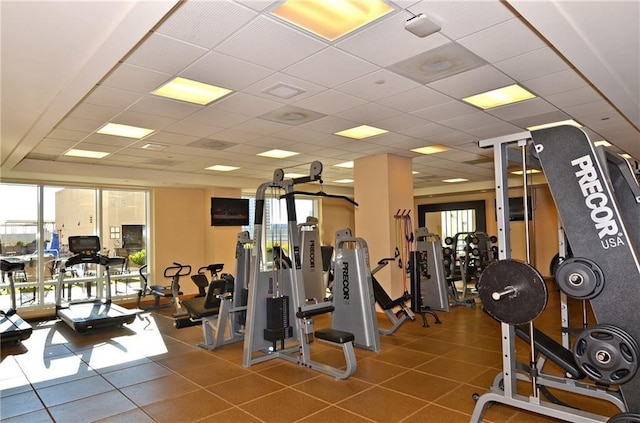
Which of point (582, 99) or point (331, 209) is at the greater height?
point (582, 99)

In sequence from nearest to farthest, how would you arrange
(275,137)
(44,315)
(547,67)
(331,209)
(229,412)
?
(229,412) < (547,67) < (275,137) < (44,315) < (331,209)

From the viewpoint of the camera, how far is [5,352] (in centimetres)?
502

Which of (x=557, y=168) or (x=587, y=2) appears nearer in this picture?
(x=587, y=2)

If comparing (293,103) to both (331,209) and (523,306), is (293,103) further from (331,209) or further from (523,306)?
(331,209)

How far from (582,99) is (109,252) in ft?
28.1

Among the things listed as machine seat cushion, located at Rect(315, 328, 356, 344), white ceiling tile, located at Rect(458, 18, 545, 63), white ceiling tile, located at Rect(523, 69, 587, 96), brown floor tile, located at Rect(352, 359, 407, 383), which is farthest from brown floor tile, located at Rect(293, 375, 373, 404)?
white ceiling tile, located at Rect(523, 69, 587, 96)

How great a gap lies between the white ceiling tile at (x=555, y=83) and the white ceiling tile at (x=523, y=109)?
0.30 metres

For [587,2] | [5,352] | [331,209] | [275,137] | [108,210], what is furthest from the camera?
[331,209]

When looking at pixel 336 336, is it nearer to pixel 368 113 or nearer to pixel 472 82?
pixel 368 113

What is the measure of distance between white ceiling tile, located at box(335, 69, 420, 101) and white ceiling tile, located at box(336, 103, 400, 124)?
32 cm

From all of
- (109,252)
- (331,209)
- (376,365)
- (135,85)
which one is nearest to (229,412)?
(376,365)

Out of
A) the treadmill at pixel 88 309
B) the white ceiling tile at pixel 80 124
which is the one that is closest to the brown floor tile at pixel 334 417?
the white ceiling tile at pixel 80 124

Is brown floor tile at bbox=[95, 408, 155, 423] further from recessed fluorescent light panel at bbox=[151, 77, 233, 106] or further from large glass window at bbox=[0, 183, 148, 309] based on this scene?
large glass window at bbox=[0, 183, 148, 309]

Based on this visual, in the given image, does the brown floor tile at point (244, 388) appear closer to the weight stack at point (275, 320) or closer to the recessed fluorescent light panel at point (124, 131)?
the weight stack at point (275, 320)
